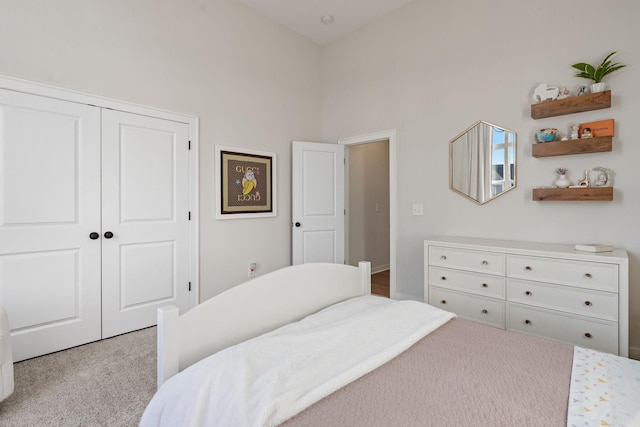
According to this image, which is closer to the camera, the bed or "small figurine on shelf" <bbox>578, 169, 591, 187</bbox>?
the bed

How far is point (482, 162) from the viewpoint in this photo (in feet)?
Answer: 9.68

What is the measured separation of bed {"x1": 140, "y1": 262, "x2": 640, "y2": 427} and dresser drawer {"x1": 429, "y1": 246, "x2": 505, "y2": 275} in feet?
3.55

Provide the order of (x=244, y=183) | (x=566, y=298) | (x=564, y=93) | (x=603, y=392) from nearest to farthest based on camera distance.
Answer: (x=603, y=392) → (x=566, y=298) → (x=564, y=93) → (x=244, y=183)

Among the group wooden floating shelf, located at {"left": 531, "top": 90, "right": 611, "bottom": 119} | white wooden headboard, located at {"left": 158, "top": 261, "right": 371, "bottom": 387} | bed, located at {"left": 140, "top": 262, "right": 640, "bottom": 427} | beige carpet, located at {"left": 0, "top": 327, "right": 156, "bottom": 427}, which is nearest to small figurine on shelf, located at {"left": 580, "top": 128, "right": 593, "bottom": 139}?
wooden floating shelf, located at {"left": 531, "top": 90, "right": 611, "bottom": 119}

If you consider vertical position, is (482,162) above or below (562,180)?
above

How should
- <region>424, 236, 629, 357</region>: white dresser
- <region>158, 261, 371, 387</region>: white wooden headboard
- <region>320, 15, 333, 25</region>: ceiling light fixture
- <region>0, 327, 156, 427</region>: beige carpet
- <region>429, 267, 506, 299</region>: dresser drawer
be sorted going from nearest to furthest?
1. <region>158, 261, 371, 387</region>: white wooden headboard
2. <region>0, 327, 156, 427</region>: beige carpet
3. <region>424, 236, 629, 357</region>: white dresser
4. <region>429, 267, 506, 299</region>: dresser drawer
5. <region>320, 15, 333, 25</region>: ceiling light fixture

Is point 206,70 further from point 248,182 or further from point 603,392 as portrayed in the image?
point 603,392

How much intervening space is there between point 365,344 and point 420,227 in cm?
238

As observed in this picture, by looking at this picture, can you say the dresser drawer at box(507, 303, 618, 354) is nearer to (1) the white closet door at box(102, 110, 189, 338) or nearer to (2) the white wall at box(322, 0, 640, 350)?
(2) the white wall at box(322, 0, 640, 350)

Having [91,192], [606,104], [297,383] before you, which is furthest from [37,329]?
[606,104]

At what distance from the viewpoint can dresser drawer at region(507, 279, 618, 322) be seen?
6.49ft

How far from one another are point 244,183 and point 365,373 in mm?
2767

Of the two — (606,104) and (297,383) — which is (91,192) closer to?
(297,383)

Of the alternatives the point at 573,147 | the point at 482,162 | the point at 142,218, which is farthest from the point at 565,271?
the point at 142,218
